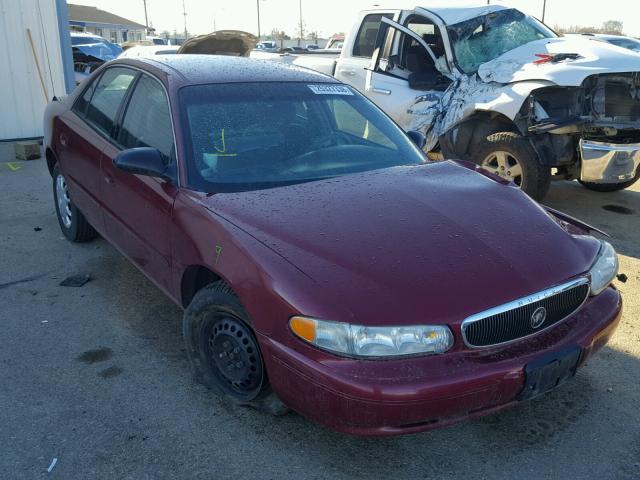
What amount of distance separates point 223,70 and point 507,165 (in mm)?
3391

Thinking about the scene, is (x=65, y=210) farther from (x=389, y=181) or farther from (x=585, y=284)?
(x=585, y=284)

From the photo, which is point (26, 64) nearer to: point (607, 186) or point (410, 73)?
point (410, 73)

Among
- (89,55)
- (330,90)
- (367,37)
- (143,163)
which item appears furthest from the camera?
(89,55)

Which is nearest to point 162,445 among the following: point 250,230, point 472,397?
point 250,230

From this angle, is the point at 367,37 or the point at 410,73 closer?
the point at 410,73

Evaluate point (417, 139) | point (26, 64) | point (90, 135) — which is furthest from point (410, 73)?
point (26, 64)

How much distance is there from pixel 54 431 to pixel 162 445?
0.53 m

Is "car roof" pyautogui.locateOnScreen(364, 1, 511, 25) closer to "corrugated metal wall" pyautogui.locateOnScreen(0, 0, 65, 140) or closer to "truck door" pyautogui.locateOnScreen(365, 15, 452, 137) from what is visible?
"truck door" pyautogui.locateOnScreen(365, 15, 452, 137)

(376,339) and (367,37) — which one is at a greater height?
(367,37)

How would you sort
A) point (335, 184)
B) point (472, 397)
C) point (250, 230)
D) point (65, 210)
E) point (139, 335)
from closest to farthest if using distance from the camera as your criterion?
1. point (472, 397)
2. point (250, 230)
3. point (335, 184)
4. point (139, 335)
5. point (65, 210)

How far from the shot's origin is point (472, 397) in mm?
2305

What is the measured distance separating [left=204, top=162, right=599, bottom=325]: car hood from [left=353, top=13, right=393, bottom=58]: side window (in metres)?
4.58

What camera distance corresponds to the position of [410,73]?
22.7 feet

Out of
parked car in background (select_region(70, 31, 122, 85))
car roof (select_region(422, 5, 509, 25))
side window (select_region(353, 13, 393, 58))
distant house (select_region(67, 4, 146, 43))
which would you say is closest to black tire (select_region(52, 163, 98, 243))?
side window (select_region(353, 13, 393, 58))
